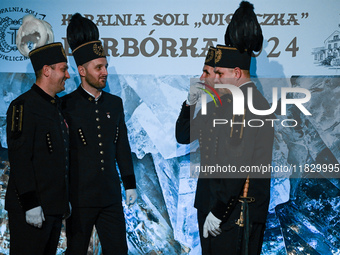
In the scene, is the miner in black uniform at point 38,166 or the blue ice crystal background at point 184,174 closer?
the miner in black uniform at point 38,166

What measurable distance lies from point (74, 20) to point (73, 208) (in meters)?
1.35

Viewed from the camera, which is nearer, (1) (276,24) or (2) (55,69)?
(2) (55,69)

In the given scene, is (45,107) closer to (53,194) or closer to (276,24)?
(53,194)

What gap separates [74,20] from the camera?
12.4ft

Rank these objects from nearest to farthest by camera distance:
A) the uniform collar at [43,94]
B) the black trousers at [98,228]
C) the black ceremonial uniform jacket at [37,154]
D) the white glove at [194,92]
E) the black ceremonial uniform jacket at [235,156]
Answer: the black ceremonial uniform jacket at [235,156], the black ceremonial uniform jacket at [37,154], the uniform collar at [43,94], the black trousers at [98,228], the white glove at [194,92]

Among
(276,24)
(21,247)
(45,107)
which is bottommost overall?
(21,247)

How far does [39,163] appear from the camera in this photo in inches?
125

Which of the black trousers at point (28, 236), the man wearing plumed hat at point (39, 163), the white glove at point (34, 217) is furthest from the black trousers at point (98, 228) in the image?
the white glove at point (34, 217)

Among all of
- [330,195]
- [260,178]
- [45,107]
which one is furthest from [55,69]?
[330,195]

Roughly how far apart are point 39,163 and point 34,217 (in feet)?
1.10

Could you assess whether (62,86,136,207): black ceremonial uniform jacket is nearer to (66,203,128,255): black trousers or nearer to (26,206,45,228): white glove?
(66,203,128,255): black trousers

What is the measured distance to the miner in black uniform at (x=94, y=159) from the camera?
3498 millimetres

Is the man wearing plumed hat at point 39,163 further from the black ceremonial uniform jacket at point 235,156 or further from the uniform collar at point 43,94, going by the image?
the black ceremonial uniform jacket at point 235,156

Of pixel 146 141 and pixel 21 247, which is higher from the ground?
pixel 146 141
